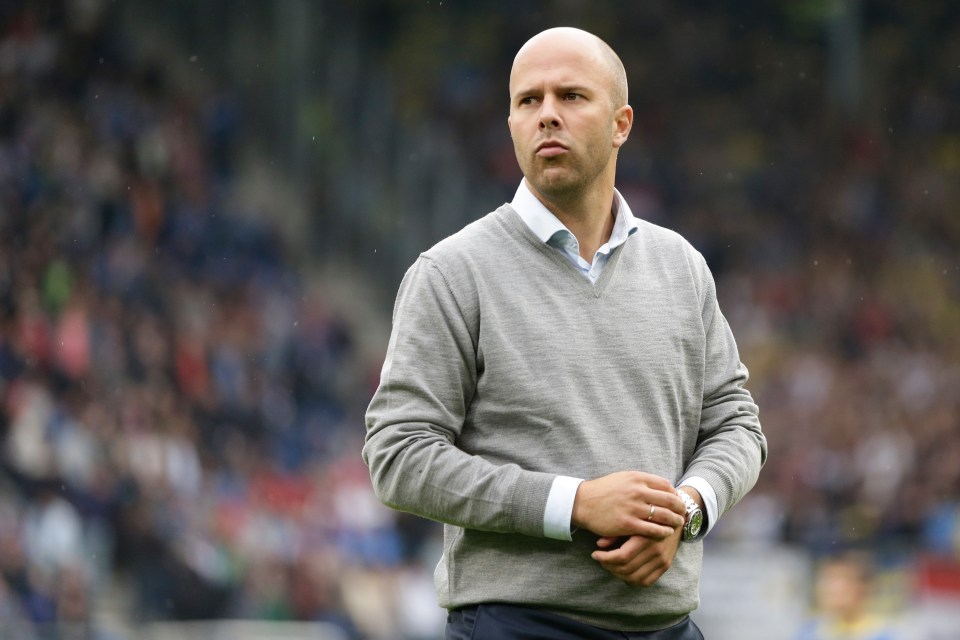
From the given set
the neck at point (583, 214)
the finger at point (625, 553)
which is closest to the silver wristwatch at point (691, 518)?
the finger at point (625, 553)

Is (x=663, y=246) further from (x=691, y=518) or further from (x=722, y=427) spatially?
(x=691, y=518)

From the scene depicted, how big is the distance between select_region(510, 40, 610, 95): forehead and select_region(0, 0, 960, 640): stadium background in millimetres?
7526

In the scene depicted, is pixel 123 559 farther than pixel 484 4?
No

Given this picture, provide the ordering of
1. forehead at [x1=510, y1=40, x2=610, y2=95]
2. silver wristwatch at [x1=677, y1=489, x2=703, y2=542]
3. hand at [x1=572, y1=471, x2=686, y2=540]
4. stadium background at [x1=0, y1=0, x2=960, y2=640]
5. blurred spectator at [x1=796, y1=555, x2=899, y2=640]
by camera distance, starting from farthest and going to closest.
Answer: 1. stadium background at [x1=0, y1=0, x2=960, y2=640]
2. blurred spectator at [x1=796, y1=555, x2=899, y2=640]
3. forehead at [x1=510, y1=40, x2=610, y2=95]
4. silver wristwatch at [x1=677, y1=489, x2=703, y2=542]
5. hand at [x1=572, y1=471, x2=686, y2=540]

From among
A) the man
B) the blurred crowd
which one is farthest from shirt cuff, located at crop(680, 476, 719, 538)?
the blurred crowd

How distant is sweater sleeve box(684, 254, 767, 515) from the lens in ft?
9.41

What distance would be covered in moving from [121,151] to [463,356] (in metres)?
11.6

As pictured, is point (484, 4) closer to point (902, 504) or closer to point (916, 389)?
point (916, 389)

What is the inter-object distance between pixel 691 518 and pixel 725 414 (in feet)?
1.00

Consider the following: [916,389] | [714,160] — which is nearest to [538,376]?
[916,389]

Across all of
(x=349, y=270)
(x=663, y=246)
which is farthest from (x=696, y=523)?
(x=349, y=270)

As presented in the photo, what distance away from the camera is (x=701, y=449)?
290 cm

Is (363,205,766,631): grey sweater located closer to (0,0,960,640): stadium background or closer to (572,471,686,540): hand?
(572,471,686,540): hand

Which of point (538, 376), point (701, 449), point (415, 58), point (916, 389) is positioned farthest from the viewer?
point (415, 58)
